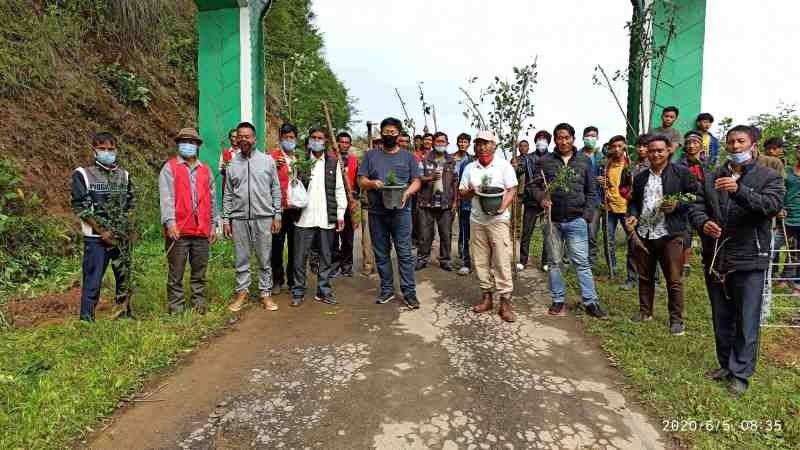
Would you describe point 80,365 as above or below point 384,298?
below

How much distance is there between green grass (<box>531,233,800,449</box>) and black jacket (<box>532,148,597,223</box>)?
1119 mm

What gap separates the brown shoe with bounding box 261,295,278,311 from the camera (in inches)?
202

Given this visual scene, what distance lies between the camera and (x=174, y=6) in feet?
41.4

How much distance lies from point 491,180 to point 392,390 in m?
2.45

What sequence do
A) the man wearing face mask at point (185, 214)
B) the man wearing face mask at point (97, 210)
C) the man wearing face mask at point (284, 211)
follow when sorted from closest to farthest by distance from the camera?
the man wearing face mask at point (97, 210) → the man wearing face mask at point (185, 214) → the man wearing face mask at point (284, 211)

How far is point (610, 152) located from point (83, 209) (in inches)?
242

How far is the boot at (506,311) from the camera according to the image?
485 centimetres

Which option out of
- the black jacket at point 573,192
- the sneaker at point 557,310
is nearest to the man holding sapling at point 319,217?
the black jacket at point 573,192

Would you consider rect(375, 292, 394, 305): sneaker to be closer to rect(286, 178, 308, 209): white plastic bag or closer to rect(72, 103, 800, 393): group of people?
rect(72, 103, 800, 393): group of people

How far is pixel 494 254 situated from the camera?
16.3ft

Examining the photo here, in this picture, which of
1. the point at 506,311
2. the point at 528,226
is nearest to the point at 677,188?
the point at 506,311

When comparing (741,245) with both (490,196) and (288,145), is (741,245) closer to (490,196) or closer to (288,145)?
(490,196)

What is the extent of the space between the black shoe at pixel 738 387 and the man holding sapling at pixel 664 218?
1.09m

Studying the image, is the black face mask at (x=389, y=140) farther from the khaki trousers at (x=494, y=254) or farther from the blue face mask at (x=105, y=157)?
the blue face mask at (x=105, y=157)
